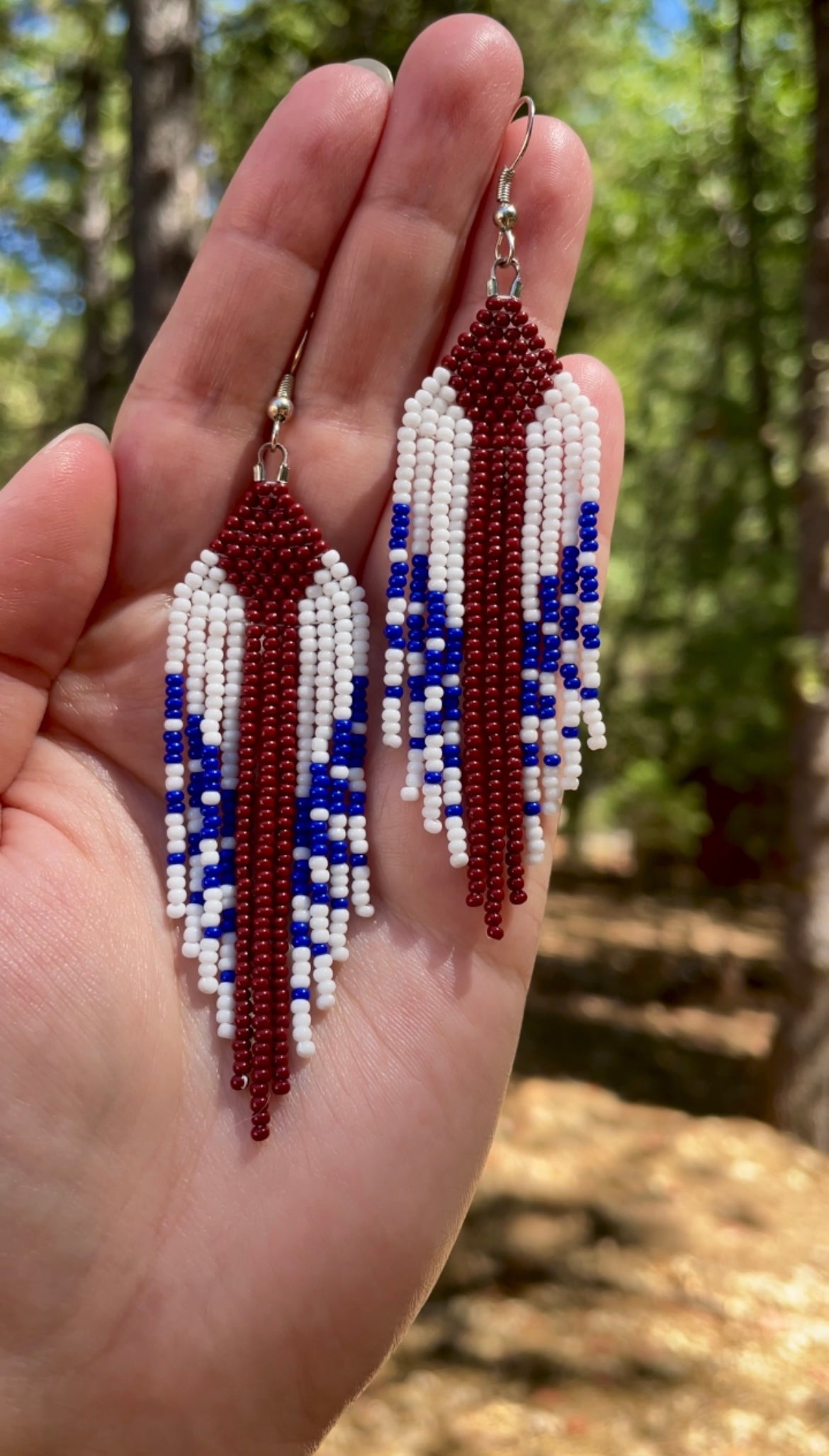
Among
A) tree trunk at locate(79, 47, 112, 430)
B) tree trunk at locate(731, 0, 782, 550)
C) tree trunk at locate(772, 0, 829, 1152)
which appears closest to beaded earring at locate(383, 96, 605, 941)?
tree trunk at locate(772, 0, 829, 1152)

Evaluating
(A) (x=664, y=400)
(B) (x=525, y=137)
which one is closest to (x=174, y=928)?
(B) (x=525, y=137)

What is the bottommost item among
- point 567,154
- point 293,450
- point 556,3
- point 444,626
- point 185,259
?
point 444,626

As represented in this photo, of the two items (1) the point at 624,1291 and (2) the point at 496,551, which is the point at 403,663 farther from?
(1) the point at 624,1291

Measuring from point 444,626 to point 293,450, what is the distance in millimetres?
424

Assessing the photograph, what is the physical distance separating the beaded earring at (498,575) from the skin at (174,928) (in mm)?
80

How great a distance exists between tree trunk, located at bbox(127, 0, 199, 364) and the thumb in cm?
164

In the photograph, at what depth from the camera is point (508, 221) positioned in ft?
5.89

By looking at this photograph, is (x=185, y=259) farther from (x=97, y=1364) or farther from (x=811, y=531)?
(x=97, y=1364)

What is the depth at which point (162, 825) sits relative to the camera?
1.88 meters

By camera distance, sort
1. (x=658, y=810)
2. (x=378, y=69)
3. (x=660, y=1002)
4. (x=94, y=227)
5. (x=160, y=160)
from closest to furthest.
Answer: (x=378, y=69) < (x=160, y=160) < (x=660, y=1002) < (x=94, y=227) < (x=658, y=810)

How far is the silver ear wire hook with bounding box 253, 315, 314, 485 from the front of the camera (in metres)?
1.82

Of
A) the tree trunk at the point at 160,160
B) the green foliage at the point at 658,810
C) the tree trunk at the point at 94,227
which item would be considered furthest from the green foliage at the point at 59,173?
the green foliage at the point at 658,810

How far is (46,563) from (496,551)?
776 mm

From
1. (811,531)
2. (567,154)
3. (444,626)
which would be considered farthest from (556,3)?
(444,626)
